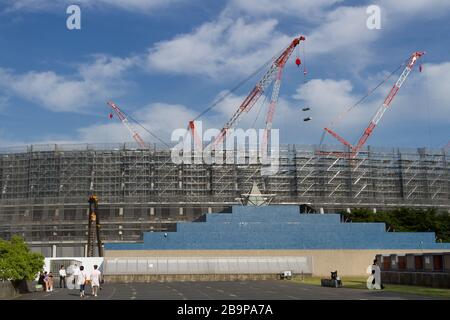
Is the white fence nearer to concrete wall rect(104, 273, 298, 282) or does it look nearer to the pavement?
concrete wall rect(104, 273, 298, 282)

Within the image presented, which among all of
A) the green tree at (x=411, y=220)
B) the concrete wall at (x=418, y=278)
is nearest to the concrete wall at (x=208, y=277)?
the concrete wall at (x=418, y=278)

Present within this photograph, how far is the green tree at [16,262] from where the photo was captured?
36.9 m

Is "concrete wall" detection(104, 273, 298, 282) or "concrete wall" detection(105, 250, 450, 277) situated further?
"concrete wall" detection(105, 250, 450, 277)

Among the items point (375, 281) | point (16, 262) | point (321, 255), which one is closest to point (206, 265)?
point (321, 255)

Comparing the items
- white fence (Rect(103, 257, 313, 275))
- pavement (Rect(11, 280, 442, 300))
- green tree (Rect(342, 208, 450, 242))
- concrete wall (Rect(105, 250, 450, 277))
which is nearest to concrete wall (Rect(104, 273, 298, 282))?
white fence (Rect(103, 257, 313, 275))

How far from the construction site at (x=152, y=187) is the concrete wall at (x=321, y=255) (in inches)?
1879

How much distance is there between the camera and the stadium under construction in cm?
12950

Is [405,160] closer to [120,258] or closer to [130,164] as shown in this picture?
[130,164]

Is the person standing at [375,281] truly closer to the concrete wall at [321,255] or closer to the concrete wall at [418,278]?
the concrete wall at [418,278]

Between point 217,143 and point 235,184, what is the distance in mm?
26370

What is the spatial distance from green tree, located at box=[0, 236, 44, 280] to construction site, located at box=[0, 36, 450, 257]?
86.8 meters

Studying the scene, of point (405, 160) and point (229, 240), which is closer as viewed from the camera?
point (229, 240)

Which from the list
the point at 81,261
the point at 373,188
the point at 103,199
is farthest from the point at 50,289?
the point at 373,188

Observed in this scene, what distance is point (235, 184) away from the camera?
135875 mm
